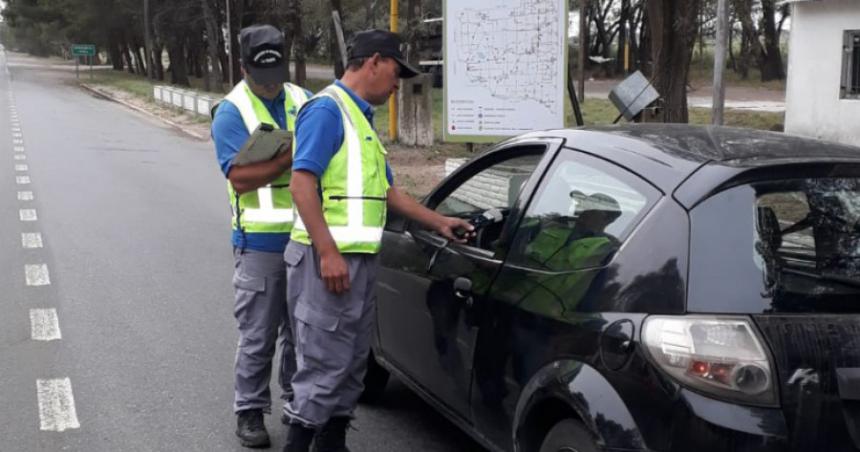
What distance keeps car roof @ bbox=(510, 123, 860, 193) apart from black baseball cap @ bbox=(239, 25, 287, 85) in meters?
1.26

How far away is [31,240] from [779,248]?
26.7 feet

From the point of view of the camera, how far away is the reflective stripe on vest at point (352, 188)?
3582 millimetres

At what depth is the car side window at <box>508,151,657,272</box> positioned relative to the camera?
123 inches

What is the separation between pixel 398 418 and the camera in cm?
491

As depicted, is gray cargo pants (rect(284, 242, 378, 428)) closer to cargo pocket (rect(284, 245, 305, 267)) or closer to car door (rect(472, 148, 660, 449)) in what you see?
cargo pocket (rect(284, 245, 305, 267))

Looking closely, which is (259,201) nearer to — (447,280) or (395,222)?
(395,222)

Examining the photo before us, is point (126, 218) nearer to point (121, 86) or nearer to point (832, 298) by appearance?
point (832, 298)

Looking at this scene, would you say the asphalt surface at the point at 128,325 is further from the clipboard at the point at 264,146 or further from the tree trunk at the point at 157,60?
the tree trunk at the point at 157,60

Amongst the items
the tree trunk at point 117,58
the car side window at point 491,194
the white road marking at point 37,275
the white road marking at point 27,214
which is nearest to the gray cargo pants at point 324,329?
the car side window at point 491,194

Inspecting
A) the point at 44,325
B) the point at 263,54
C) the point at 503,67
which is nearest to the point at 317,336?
the point at 263,54

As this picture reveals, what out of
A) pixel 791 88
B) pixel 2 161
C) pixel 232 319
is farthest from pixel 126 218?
pixel 791 88

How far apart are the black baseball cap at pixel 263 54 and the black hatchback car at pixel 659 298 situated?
3.47 ft

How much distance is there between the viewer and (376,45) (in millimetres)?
3594

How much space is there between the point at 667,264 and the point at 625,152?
1.99 feet
